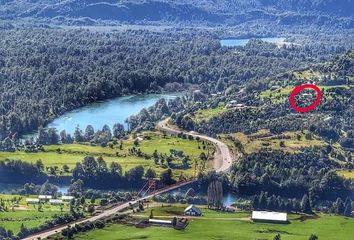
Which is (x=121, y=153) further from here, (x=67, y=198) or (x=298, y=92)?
(x=298, y=92)

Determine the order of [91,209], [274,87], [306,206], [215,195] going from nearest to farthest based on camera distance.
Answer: [91,209]
[306,206]
[215,195]
[274,87]

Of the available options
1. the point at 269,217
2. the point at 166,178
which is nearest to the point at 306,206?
the point at 269,217

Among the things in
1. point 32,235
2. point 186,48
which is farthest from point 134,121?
point 186,48

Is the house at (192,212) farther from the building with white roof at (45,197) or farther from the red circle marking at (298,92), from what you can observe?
the red circle marking at (298,92)

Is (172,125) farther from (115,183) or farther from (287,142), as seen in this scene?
(115,183)

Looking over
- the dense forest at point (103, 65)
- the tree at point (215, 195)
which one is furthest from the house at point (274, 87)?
the tree at point (215, 195)
